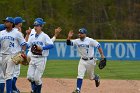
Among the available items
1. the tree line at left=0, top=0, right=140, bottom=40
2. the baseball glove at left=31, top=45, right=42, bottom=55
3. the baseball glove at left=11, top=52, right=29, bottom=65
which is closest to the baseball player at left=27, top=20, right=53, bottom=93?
the baseball glove at left=31, top=45, right=42, bottom=55

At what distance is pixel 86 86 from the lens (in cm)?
1606

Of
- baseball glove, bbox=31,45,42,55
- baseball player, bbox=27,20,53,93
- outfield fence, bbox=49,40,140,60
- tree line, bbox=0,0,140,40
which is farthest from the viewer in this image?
tree line, bbox=0,0,140,40

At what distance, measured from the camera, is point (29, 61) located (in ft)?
41.9

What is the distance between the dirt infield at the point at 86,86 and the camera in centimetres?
1462

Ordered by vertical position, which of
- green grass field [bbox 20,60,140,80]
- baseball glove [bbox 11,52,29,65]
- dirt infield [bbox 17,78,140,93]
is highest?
baseball glove [bbox 11,52,29,65]

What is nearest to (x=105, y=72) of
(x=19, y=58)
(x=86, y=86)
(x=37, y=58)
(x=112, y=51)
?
(x=86, y=86)

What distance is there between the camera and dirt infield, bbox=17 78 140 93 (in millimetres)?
14625

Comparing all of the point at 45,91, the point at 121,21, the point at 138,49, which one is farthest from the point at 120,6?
the point at 45,91

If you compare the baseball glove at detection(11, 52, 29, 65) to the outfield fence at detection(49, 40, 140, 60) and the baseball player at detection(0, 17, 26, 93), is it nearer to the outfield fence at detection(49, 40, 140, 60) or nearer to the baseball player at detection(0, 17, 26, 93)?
the baseball player at detection(0, 17, 26, 93)

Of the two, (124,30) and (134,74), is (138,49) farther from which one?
(124,30)

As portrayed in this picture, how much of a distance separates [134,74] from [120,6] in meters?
32.6

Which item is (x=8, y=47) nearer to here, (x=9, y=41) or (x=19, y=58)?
(x=9, y=41)

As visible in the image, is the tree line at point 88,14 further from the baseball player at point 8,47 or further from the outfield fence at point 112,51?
the baseball player at point 8,47

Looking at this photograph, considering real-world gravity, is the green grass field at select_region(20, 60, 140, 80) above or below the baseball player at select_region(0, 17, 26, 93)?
below
